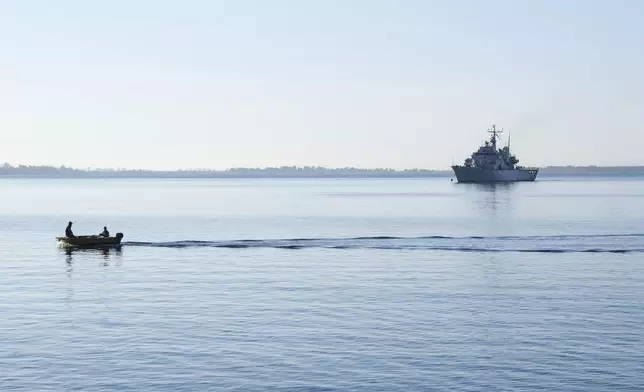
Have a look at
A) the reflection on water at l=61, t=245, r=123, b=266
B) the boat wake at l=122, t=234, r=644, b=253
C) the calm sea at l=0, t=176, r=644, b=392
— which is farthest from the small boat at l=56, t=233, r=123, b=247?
the boat wake at l=122, t=234, r=644, b=253

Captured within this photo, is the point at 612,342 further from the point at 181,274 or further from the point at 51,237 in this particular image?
the point at 51,237

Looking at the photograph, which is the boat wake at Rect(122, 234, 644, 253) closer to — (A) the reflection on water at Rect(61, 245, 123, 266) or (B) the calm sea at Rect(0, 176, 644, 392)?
(B) the calm sea at Rect(0, 176, 644, 392)

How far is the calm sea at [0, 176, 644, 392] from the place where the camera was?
2778cm

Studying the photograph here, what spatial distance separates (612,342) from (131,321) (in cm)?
1934

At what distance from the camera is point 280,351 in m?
31.0

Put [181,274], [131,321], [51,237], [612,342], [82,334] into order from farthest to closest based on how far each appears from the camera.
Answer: [51,237], [181,274], [131,321], [82,334], [612,342]

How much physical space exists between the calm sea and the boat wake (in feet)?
0.90

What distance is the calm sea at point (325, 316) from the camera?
91.1 feet

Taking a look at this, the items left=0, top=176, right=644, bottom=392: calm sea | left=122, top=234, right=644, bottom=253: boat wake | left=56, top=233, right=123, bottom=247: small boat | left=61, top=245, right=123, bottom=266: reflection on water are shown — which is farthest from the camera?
left=56, top=233, right=123, bottom=247: small boat

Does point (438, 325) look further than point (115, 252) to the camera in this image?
No

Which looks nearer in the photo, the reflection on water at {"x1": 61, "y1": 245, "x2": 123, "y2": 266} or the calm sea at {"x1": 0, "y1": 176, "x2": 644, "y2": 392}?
the calm sea at {"x1": 0, "y1": 176, "x2": 644, "y2": 392}

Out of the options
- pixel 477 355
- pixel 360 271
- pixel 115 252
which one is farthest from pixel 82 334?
pixel 115 252

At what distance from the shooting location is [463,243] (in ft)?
252

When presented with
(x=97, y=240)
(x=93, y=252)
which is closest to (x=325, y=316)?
(x=93, y=252)
